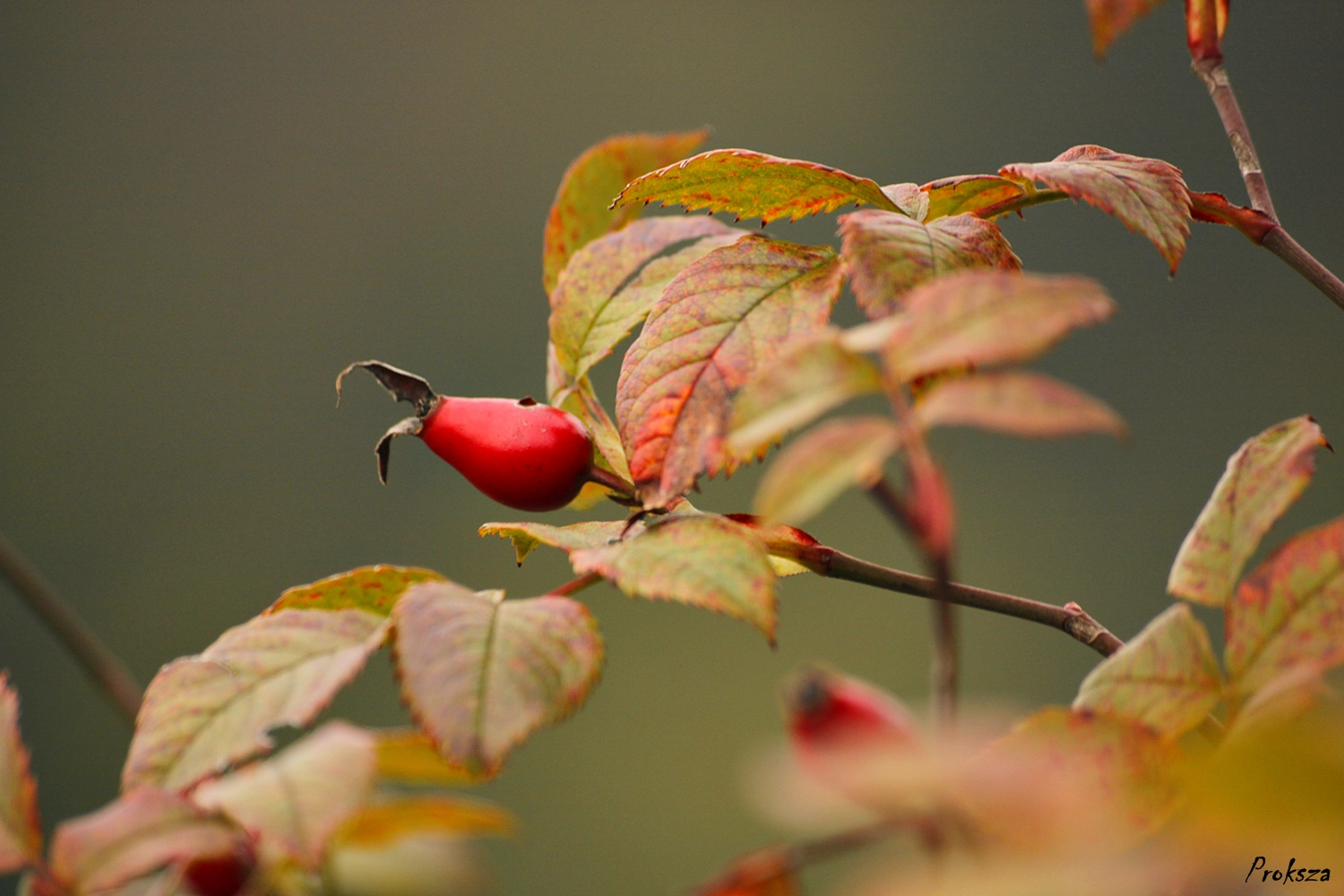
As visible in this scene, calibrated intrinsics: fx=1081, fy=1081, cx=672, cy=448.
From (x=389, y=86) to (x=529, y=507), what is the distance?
336 cm

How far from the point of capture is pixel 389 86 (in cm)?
335

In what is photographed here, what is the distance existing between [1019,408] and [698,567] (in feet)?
0.29

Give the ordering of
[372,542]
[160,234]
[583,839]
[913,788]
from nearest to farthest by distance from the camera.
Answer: [913,788] < [583,839] < [372,542] < [160,234]

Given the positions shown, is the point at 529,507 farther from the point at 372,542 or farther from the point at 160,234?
the point at 160,234

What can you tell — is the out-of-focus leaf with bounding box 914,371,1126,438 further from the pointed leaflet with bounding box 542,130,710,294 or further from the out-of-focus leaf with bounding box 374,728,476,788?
the pointed leaflet with bounding box 542,130,710,294

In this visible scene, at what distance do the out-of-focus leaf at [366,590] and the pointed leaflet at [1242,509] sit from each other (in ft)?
0.54

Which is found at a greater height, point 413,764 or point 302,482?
point 413,764

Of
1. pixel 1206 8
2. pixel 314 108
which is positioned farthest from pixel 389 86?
pixel 1206 8

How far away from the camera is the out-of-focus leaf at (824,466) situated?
0.15m

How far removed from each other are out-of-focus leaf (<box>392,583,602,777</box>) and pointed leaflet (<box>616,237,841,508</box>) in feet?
0.16

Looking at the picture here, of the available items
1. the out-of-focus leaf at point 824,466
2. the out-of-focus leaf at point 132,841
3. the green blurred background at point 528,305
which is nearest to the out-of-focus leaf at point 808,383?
the out-of-focus leaf at point 824,466

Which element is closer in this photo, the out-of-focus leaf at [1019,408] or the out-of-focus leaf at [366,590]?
the out-of-focus leaf at [1019,408]

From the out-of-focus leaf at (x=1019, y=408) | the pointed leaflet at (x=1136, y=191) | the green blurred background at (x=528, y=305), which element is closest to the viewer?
the out-of-focus leaf at (x=1019, y=408)

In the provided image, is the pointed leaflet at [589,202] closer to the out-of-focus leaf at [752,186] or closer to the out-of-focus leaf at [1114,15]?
the out-of-focus leaf at [752,186]
